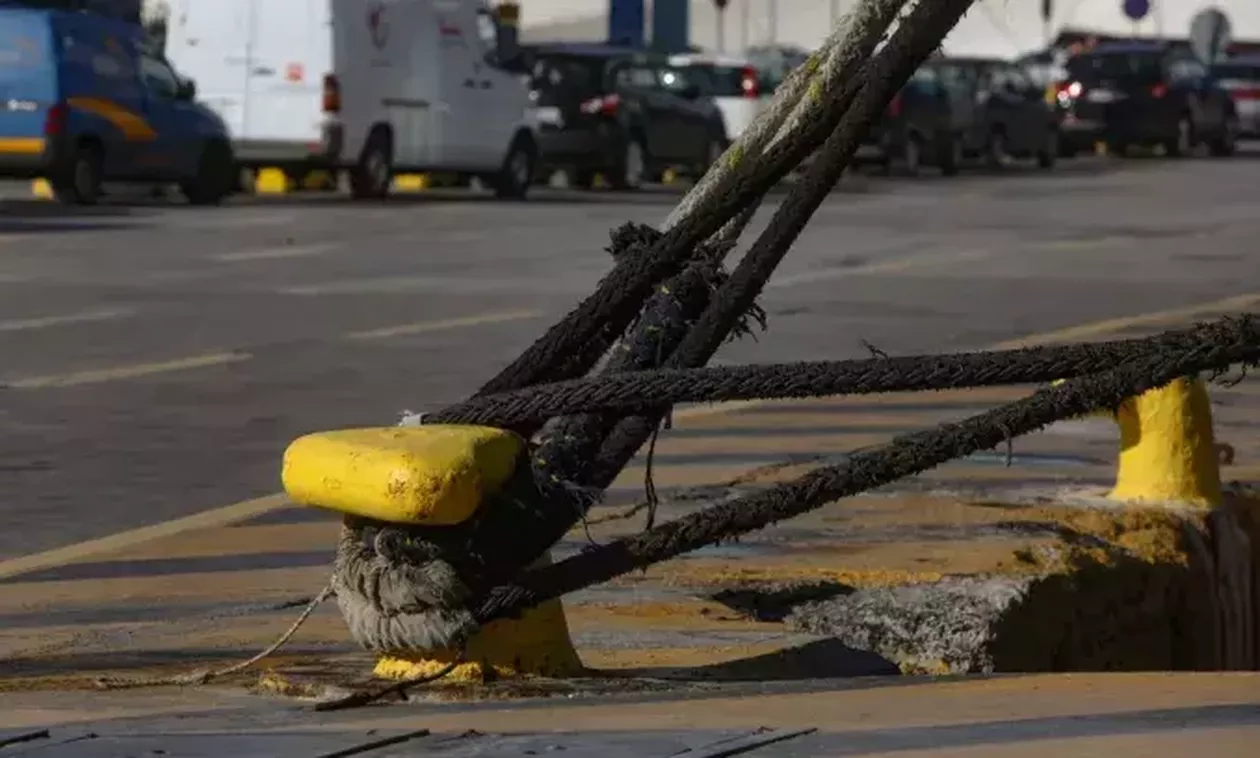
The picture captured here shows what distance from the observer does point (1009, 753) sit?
16.0 feet

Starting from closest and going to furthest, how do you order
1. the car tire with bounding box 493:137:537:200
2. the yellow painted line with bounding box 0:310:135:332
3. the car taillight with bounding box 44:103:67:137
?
the yellow painted line with bounding box 0:310:135:332
the car taillight with bounding box 44:103:67:137
the car tire with bounding box 493:137:537:200

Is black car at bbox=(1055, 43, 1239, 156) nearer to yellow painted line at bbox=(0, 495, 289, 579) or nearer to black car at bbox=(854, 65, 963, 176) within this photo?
black car at bbox=(854, 65, 963, 176)

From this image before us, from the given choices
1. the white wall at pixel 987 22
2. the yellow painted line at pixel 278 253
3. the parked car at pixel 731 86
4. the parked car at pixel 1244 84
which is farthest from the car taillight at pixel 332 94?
the white wall at pixel 987 22

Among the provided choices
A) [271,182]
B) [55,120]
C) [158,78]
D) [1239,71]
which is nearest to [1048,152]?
[1239,71]

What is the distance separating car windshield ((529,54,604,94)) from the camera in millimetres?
34531

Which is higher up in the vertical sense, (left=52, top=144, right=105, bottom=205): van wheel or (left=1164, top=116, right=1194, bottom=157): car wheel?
(left=52, top=144, right=105, bottom=205): van wheel

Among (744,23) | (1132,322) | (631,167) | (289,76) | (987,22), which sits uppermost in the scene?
(1132,322)

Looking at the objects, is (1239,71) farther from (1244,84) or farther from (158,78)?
(158,78)

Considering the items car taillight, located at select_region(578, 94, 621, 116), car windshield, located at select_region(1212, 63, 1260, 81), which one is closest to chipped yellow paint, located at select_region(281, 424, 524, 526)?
car taillight, located at select_region(578, 94, 621, 116)

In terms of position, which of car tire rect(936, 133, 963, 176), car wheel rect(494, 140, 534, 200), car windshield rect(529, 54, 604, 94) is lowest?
car tire rect(936, 133, 963, 176)

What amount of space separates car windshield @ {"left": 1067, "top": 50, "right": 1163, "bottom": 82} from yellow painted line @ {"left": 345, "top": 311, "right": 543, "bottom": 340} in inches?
1274

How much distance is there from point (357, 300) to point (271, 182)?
15.6 metres

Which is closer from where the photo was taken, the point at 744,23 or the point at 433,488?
the point at 433,488

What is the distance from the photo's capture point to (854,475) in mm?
6039
